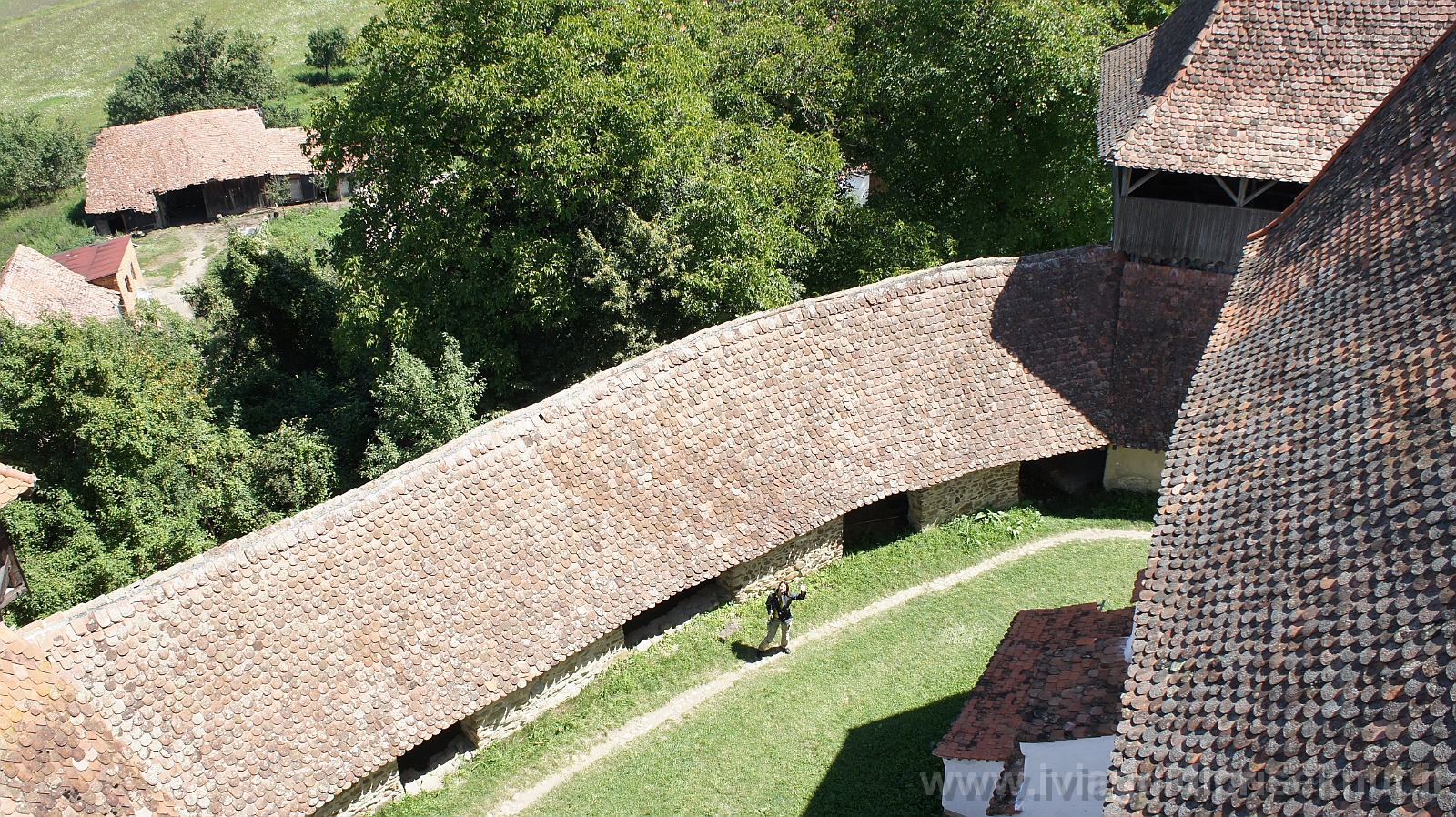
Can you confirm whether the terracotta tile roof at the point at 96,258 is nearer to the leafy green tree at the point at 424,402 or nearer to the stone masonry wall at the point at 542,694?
the leafy green tree at the point at 424,402

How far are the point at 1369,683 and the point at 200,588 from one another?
14203 millimetres

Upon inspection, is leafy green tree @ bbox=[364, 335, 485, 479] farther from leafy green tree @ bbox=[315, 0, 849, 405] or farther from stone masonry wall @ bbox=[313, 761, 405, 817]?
stone masonry wall @ bbox=[313, 761, 405, 817]

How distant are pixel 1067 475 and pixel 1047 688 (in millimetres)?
9537

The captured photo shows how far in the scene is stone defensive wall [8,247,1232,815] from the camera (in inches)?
547

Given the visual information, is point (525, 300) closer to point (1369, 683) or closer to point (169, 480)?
point (169, 480)

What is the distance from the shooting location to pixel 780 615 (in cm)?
1803

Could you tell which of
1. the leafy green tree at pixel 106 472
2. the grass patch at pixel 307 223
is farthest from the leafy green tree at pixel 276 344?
the grass patch at pixel 307 223

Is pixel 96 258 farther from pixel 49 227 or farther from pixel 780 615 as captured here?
pixel 780 615

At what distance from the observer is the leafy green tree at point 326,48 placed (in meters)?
69.2

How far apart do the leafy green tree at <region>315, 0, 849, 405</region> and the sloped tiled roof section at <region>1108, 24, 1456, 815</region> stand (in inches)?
483

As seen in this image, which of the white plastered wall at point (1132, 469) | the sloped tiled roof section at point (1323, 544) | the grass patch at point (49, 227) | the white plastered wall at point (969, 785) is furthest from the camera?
the grass patch at point (49, 227)

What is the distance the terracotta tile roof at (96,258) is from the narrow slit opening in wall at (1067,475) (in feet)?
116

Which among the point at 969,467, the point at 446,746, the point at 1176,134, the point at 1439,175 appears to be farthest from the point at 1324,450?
the point at 446,746

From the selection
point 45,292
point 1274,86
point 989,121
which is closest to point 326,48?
point 45,292
